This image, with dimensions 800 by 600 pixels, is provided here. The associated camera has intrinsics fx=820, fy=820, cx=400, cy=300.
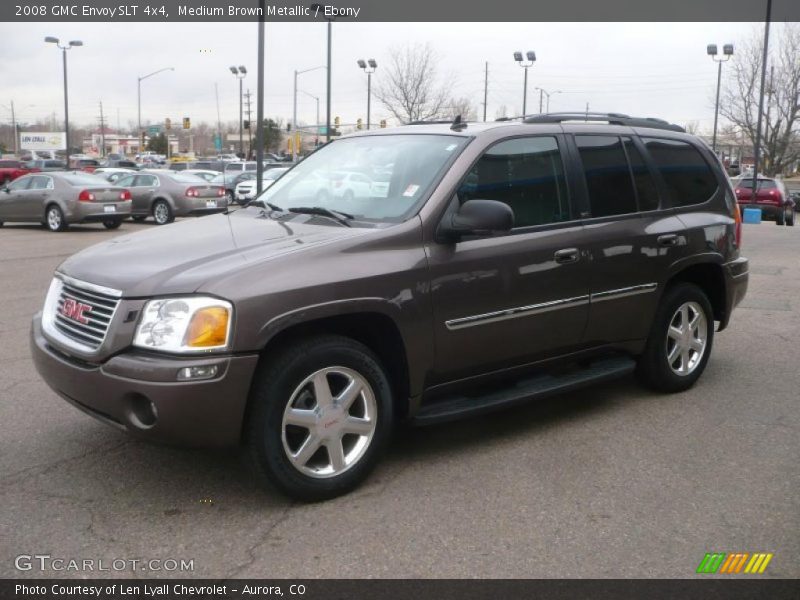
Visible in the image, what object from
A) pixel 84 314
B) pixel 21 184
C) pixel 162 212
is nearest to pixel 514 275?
pixel 84 314

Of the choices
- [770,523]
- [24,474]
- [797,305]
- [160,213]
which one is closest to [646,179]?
[770,523]

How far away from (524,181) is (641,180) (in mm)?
1105

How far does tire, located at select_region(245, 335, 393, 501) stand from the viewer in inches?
141

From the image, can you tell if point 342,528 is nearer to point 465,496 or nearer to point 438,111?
point 465,496

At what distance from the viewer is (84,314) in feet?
12.4

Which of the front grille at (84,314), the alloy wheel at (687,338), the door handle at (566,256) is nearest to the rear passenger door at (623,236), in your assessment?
the door handle at (566,256)

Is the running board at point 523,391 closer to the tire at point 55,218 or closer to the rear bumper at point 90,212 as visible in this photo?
the rear bumper at point 90,212

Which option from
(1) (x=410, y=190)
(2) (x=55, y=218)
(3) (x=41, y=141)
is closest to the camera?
(1) (x=410, y=190)

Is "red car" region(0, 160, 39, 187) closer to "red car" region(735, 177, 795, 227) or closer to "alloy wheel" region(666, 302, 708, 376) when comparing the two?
"red car" region(735, 177, 795, 227)

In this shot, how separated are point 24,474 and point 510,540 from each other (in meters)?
2.42

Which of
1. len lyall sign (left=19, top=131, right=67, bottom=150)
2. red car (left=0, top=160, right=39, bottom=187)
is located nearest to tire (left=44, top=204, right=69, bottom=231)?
red car (left=0, top=160, right=39, bottom=187)

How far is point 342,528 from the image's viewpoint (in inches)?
140

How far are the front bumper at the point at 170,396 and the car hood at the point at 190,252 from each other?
0.32m

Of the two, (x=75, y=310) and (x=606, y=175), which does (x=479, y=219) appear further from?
(x=75, y=310)
